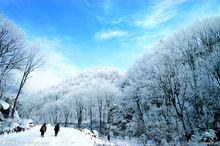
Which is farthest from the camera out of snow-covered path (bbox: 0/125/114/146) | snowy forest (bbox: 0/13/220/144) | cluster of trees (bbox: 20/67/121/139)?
cluster of trees (bbox: 20/67/121/139)

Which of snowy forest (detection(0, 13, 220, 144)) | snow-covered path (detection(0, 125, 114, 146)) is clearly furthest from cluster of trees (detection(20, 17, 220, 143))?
snow-covered path (detection(0, 125, 114, 146))

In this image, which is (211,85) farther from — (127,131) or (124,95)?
(124,95)

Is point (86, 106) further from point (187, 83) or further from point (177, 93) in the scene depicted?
point (177, 93)

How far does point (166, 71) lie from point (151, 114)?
2237cm

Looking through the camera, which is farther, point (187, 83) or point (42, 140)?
point (187, 83)

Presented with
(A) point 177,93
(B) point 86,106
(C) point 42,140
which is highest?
(B) point 86,106

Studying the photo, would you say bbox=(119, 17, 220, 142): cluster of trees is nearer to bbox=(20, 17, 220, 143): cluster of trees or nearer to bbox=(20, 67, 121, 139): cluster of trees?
bbox=(20, 17, 220, 143): cluster of trees

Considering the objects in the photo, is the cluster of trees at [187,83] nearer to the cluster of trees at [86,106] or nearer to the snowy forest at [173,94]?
the snowy forest at [173,94]

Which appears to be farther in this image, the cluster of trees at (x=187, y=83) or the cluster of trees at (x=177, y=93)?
the cluster of trees at (x=177, y=93)

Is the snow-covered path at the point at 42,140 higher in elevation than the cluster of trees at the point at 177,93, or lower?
lower

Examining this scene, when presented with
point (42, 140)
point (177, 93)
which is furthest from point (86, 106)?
point (42, 140)

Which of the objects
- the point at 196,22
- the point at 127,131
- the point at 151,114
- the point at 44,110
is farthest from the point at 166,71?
the point at 44,110

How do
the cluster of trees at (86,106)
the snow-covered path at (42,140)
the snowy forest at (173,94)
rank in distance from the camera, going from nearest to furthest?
the snow-covered path at (42,140) → the snowy forest at (173,94) → the cluster of trees at (86,106)

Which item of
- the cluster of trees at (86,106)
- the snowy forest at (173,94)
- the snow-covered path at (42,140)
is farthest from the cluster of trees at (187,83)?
the cluster of trees at (86,106)
